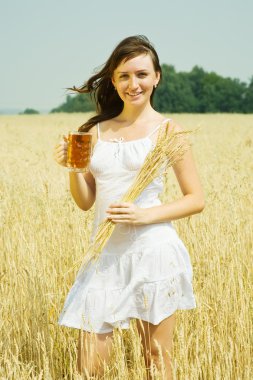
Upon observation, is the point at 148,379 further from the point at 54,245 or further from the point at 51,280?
the point at 54,245

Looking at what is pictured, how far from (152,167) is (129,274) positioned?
0.41m

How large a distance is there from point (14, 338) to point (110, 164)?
1.08 meters

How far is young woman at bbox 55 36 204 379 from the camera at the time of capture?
233 centimetres

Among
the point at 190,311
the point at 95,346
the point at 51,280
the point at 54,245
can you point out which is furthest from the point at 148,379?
the point at 54,245

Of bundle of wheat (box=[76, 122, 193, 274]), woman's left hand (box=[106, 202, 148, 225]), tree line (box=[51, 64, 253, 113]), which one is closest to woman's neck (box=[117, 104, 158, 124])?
bundle of wheat (box=[76, 122, 193, 274])

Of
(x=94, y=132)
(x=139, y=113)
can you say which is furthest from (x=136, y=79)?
(x=94, y=132)

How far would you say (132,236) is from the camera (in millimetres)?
2369

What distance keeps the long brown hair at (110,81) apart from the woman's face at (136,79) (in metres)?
0.03

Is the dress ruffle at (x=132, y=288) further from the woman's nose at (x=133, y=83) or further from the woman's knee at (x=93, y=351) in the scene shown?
the woman's nose at (x=133, y=83)

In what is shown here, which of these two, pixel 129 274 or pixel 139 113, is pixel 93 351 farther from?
pixel 139 113

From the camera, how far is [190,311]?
10.4ft

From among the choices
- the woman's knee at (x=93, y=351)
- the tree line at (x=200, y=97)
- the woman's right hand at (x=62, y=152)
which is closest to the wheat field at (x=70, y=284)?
the woman's knee at (x=93, y=351)

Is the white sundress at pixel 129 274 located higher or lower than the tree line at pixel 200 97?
lower

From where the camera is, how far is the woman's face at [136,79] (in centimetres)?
249
